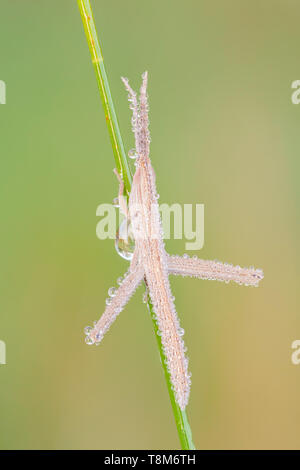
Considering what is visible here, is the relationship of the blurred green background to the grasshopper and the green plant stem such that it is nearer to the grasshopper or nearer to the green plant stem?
the grasshopper

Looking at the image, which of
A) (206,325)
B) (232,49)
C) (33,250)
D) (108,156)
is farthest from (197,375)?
(232,49)

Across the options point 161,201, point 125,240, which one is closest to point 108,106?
point 125,240

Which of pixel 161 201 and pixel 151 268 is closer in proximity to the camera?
pixel 151 268

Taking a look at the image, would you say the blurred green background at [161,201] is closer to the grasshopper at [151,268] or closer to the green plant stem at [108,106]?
the grasshopper at [151,268]

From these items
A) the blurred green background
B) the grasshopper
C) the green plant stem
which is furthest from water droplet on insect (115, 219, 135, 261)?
the blurred green background

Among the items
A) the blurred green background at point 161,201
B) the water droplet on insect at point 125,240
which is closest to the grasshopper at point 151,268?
the water droplet on insect at point 125,240

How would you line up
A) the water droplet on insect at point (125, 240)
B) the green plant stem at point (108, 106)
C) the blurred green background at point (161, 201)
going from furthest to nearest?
1. the blurred green background at point (161, 201)
2. the water droplet on insect at point (125, 240)
3. the green plant stem at point (108, 106)

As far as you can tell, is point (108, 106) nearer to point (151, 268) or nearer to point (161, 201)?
point (151, 268)
